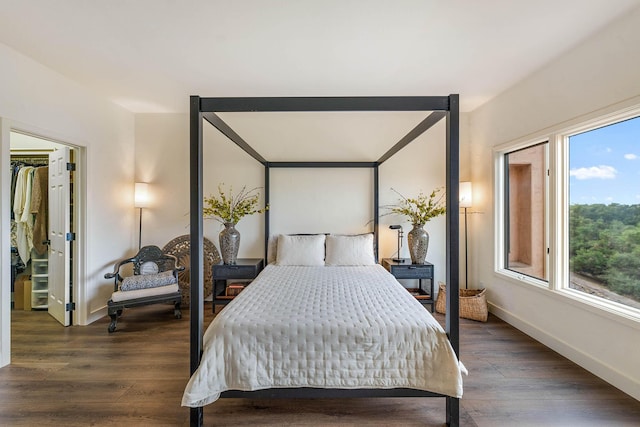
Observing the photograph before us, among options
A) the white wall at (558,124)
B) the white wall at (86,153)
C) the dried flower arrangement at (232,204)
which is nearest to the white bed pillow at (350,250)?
the dried flower arrangement at (232,204)

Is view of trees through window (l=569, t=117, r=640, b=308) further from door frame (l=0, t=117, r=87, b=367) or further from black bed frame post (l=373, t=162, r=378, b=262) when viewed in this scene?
door frame (l=0, t=117, r=87, b=367)

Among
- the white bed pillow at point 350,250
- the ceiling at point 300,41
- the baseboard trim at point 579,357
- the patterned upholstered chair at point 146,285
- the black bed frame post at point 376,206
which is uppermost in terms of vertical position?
the ceiling at point 300,41

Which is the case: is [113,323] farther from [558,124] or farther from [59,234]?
[558,124]

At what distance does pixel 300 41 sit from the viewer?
7.81ft

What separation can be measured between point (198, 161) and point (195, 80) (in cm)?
183

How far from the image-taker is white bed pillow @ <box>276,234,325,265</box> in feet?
12.0

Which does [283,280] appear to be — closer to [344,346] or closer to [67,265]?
[344,346]

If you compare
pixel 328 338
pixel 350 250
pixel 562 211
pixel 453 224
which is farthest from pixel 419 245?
pixel 328 338

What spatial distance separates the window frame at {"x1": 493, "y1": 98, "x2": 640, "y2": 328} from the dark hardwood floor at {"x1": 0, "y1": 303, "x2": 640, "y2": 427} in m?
0.56

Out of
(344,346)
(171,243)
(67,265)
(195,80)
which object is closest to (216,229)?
(171,243)

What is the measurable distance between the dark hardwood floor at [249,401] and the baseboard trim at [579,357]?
0.06 meters

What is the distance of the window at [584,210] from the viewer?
223cm

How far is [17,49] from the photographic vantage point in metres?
2.56

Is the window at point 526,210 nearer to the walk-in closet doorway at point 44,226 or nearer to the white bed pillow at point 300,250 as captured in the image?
the white bed pillow at point 300,250
